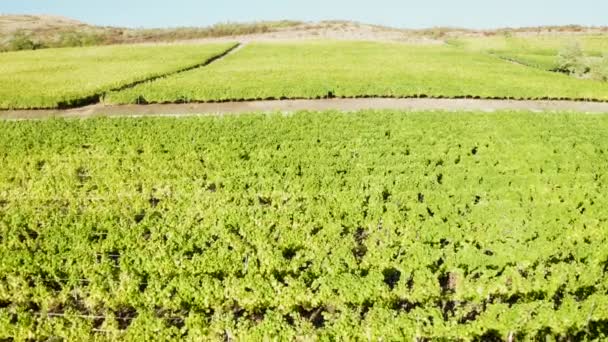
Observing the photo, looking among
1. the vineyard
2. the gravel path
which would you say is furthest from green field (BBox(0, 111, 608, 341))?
the vineyard

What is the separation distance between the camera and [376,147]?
24.0 metres

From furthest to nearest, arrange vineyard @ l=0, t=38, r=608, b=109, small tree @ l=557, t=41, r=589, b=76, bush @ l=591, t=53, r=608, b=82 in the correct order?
small tree @ l=557, t=41, r=589, b=76
bush @ l=591, t=53, r=608, b=82
vineyard @ l=0, t=38, r=608, b=109

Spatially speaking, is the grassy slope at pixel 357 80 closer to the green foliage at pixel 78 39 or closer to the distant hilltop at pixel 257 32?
the distant hilltop at pixel 257 32

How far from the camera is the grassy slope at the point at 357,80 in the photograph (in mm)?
38875

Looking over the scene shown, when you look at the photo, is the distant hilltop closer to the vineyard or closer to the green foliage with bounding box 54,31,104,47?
the green foliage with bounding box 54,31,104,47

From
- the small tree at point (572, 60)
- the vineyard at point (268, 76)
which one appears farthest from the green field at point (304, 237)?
the small tree at point (572, 60)

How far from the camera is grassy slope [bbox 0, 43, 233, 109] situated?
37.6 m

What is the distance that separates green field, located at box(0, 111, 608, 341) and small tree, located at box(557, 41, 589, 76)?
114ft

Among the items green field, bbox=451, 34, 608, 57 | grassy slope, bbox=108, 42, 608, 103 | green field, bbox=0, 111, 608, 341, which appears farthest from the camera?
green field, bbox=451, 34, 608, 57

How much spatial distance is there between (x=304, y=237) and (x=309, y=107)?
76.7ft

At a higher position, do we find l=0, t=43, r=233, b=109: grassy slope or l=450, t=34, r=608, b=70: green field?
l=450, t=34, r=608, b=70: green field

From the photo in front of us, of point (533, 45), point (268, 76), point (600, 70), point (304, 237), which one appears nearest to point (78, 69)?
point (268, 76)

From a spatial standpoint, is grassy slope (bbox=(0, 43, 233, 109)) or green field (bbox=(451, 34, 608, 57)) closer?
grassy slope (bbox=(0, 43, 233, 109))

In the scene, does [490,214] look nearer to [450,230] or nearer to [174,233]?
[450,230]
